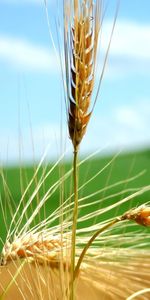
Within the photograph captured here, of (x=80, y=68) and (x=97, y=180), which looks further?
(x=97, y=180)

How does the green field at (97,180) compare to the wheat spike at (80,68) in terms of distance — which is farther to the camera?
the green field at (97,180)

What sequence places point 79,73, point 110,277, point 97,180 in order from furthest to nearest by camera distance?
1. point 97,180
2. point 110,277
3. point 79,73

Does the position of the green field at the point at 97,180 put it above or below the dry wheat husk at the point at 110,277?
below

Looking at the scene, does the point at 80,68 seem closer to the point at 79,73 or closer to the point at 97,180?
the point at 79,73

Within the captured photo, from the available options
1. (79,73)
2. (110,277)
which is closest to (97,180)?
(110,277)

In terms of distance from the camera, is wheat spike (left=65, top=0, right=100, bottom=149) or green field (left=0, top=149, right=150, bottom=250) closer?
wheat spike (left=65, top=0, right=100, bottom=149)

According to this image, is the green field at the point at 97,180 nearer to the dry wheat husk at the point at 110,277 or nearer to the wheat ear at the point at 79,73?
the dry wheat husk at the point at 110,277

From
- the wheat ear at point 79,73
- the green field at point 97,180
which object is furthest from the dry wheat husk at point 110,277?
the green field at point 97,180

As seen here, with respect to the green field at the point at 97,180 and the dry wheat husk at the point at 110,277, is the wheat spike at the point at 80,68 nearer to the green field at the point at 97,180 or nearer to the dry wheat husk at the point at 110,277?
the dry wheat husk at the point at 110,277

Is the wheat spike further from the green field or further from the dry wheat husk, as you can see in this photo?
the green field

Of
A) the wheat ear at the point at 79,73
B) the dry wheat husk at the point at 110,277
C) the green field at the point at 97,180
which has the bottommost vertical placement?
the green field at the point at 97,180

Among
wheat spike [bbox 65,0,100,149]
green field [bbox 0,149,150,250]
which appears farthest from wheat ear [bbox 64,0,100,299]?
green field [bbox 0,149,150,250]

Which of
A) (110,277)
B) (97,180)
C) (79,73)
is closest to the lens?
(79,73)
